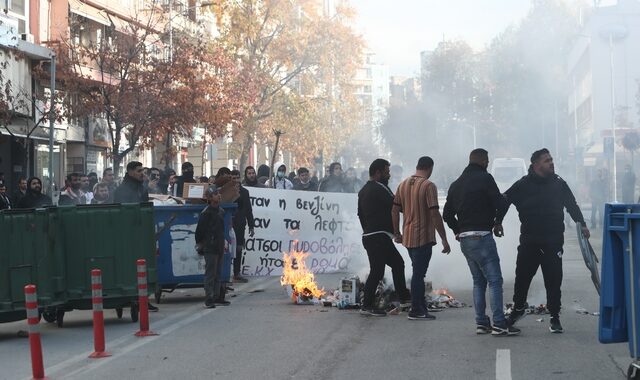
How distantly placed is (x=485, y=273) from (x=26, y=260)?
15.9ft

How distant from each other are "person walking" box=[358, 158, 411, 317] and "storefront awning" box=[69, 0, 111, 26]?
2425 centimetres

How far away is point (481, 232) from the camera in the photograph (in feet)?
36.2

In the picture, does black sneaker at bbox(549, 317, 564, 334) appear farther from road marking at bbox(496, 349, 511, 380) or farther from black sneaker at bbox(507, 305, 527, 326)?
road marking at bbox(496, 349, 511, 380)

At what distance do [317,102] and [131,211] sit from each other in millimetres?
34635

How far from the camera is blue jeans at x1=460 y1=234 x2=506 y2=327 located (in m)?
10.9

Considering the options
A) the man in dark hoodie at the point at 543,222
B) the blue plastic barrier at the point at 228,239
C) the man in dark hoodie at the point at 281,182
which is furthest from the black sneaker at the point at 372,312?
the man in dark hoodie at the point at 281,182

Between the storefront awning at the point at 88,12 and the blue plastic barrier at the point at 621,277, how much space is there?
29447 millimetres

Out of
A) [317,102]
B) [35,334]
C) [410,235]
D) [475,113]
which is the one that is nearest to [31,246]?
[35,334]

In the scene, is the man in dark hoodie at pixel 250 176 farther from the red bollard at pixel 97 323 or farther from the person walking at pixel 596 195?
the person walking at pixel 596 195

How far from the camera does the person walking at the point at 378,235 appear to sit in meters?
12.8

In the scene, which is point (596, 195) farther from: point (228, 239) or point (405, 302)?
point (405, 302)

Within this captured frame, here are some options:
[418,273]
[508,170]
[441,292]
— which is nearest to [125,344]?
[418,273]

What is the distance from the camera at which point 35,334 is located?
28.0ft

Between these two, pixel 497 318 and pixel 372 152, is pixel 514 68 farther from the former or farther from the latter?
pixel 497 318
